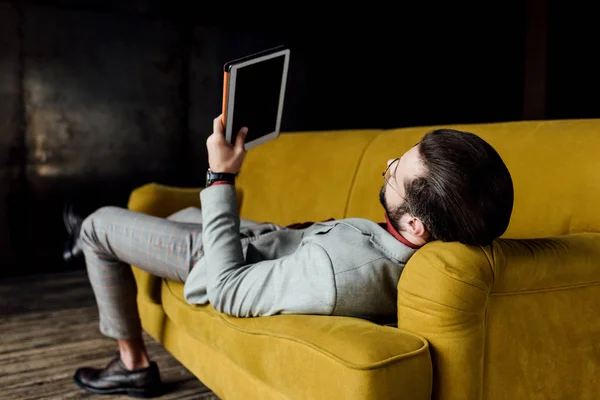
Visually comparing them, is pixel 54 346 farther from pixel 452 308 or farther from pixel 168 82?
pixel 168 82

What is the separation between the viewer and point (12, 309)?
3154mm

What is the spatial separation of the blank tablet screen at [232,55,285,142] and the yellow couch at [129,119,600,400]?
19.7 inches

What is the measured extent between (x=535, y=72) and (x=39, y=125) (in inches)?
130

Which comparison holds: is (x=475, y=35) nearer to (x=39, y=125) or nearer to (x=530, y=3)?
(x=530, y=3)

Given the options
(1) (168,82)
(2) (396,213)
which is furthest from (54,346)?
(1) (168,82)

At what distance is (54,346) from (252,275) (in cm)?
155

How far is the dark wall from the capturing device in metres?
3.84

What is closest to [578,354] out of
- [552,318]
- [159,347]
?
[552,318]

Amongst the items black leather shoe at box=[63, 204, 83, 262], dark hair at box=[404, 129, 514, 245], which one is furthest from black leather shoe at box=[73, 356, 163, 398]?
dark hair at box=[404, 129, 514, 245]

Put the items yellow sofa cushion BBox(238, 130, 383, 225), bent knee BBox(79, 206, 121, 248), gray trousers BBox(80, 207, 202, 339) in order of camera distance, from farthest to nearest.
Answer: yellow sofa cushion BBox(238, 130, 383, 225)
bent knee BBox(79, 206, 121, 248)
gray trousers BBox(80, 207, 202, 339)

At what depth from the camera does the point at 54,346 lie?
2.58 m

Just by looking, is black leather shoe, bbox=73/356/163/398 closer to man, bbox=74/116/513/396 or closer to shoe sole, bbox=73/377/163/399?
shoe sole, bbox=73/377/163/399

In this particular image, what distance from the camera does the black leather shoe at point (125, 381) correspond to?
204 cm

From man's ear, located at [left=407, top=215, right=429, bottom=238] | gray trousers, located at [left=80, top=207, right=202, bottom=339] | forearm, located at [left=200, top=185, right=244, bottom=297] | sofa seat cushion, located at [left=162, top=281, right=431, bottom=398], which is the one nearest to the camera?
sofa seat cushion, located at [left=162, top=281, right=431, bottom=398]
